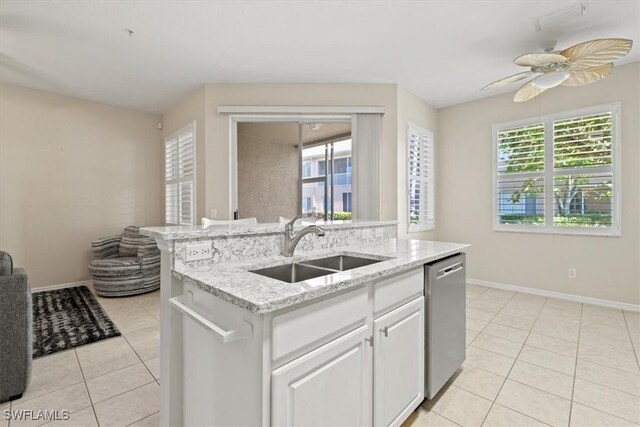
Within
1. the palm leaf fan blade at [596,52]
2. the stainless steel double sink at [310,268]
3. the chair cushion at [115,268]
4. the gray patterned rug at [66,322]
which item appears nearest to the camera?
the stainless steel double sink at [310,268]

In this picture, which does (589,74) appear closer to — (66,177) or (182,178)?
(182,178)

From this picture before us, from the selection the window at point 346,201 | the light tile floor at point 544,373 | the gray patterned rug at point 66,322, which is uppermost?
the window at point 346,201

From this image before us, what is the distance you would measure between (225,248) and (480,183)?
4203 millimetres

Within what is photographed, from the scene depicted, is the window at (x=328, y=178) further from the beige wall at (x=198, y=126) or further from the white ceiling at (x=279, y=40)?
the beige wall at (x=198, y=126)

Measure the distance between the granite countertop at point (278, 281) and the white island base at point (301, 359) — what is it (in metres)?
0.05

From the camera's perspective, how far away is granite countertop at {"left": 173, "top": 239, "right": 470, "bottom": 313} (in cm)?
100

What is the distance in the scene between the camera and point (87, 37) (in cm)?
290

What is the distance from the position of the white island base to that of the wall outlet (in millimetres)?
130

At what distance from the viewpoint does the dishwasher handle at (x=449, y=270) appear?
1821 millimetres

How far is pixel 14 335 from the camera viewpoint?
183 cm

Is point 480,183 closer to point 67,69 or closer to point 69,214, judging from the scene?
point 67,69

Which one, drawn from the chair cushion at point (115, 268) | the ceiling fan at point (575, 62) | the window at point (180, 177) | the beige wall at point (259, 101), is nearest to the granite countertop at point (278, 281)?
the ceiling fan at point (575, 62)

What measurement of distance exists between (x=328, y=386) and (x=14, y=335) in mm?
1990

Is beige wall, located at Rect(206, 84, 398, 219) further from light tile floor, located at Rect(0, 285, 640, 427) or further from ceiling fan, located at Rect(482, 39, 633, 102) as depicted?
light tile floor, located at Rect(0, 285, 640, 427)
